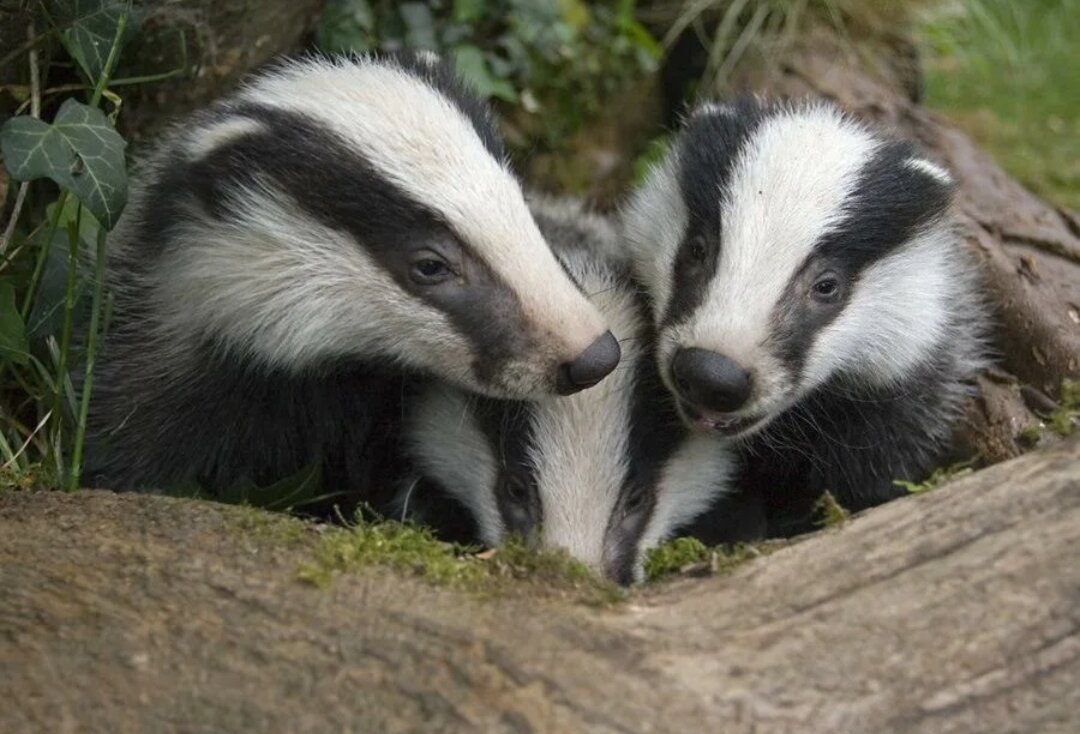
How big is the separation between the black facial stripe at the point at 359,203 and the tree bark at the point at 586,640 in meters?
0.89

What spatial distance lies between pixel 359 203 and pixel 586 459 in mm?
1010

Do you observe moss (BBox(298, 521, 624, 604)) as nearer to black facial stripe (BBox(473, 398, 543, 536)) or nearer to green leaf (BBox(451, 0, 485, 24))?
black facial stripe (BBox(473, 398, 543, 536))

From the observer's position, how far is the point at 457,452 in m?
4.09

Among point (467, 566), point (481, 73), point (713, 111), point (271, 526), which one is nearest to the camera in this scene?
point (467, 566)

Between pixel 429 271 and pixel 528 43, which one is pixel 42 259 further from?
pixel 528 43

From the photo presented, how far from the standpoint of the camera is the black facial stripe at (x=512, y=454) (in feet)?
12.6

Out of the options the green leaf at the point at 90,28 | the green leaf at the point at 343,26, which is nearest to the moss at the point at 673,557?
the green leaf at the point at 90,28

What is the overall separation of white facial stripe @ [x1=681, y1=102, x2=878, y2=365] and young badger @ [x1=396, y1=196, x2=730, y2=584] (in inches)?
16.1

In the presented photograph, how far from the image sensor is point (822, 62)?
655cm

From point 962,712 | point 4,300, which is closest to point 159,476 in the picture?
point 4,300

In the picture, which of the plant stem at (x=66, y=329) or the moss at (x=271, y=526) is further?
the plant stem at (x=66, y=329)

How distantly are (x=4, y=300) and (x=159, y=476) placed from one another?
2.42 ft

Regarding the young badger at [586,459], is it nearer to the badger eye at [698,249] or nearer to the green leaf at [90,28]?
the badger eye at [698,249]

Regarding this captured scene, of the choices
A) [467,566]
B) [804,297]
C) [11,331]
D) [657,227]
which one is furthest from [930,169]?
[11,331]
